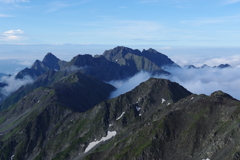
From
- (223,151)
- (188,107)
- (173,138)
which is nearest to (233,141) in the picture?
(223,151)

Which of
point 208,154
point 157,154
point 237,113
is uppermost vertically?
point 237,113

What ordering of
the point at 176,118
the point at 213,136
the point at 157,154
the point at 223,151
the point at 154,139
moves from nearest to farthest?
the point at 223,151
the point at 213,136
the point at 157,154
the point at 154,139
the point at 176,118

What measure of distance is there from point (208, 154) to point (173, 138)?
3212cm

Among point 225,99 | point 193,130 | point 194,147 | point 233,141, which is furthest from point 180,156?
point 225,99

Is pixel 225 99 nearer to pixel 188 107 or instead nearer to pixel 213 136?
pixel 188 107

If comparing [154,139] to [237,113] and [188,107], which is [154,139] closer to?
[188,107]

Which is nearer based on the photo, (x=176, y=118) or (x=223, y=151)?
(x=223, y=151)

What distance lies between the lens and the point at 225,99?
639 feet

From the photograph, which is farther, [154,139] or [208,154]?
[154,139]

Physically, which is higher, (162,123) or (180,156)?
(162,123)

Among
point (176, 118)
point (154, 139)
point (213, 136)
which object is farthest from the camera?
point (176, 118)

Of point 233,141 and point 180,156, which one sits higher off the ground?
point 233,141

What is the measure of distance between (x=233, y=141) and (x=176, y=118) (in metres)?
52.7

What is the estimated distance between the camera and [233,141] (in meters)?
146
